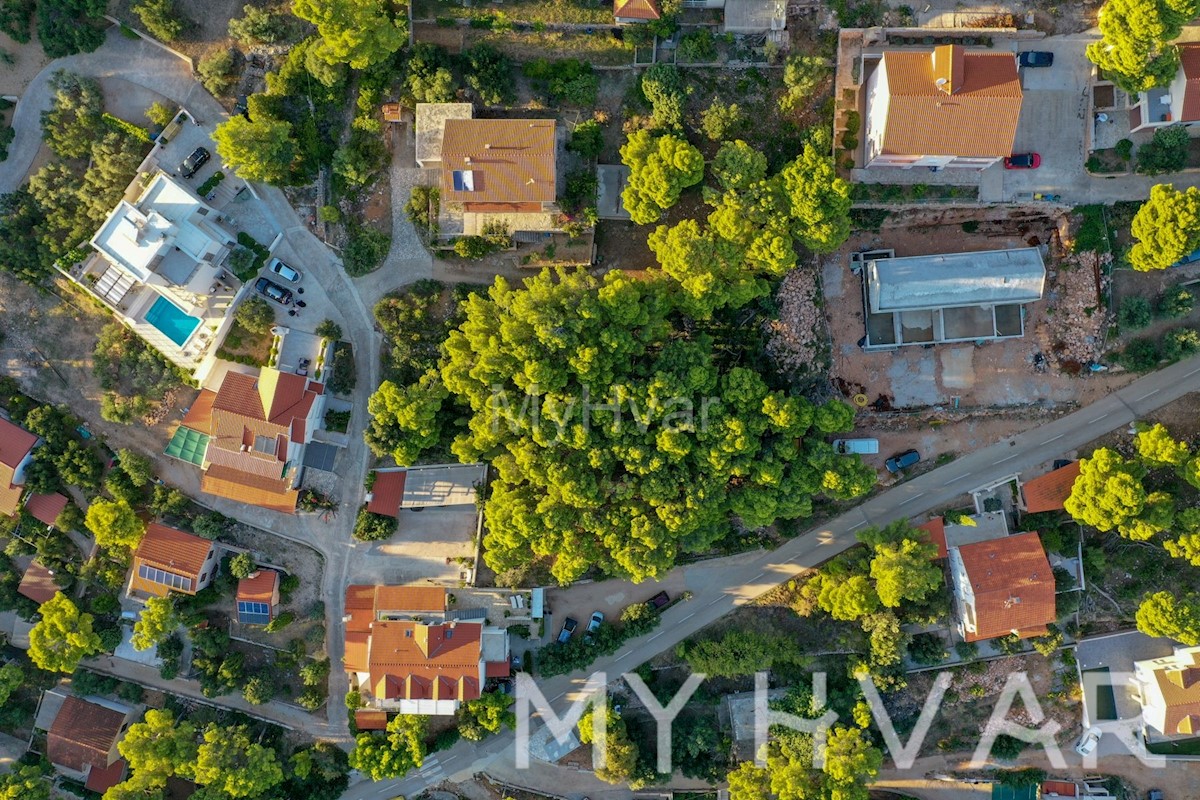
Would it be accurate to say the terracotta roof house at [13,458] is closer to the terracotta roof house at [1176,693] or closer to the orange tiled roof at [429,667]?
the orange tiled roof at [429,667]

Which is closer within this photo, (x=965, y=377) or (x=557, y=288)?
(x=557, y=288)

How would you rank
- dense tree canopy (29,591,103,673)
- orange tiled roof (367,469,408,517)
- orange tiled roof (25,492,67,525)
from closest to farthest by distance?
dense tree canopy (29,591,103,673)
orange tiled roof (367,469,408,517)
orange tiled roof (25,492,67,525)

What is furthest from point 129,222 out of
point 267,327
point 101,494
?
point 101,494

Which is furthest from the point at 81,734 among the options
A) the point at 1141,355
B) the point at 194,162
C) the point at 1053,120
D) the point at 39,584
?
the point at 1053,120

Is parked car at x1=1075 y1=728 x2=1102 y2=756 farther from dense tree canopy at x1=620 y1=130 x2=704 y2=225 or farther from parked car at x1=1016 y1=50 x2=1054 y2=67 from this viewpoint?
dense tree canopy at x1=620 y1=130 x2=704 y2=225

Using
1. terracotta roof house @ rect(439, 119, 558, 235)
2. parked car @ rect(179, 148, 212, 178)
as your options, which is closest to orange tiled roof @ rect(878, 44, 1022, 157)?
terracotta roof house @ rect(439, 119, 558, 235)

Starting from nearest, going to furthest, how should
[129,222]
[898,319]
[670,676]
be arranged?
[129,222] < [898,319] < [670,676]

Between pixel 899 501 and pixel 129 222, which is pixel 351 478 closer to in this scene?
pixel 129 222

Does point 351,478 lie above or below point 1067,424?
below
